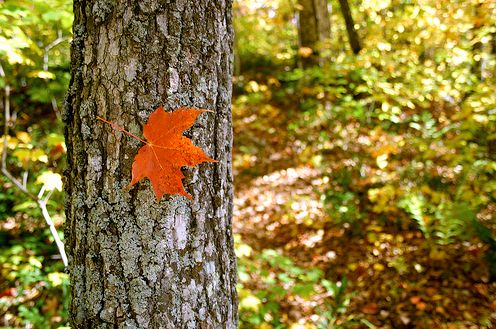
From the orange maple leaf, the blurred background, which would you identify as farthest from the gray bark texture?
the blurred background

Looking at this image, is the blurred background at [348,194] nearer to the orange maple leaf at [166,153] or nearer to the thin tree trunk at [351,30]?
the thin tree trunk at [351,30]

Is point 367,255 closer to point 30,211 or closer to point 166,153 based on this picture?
point 166,153

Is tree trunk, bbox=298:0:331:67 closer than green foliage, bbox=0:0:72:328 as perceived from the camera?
No

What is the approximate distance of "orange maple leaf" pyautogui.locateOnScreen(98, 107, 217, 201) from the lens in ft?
2.94

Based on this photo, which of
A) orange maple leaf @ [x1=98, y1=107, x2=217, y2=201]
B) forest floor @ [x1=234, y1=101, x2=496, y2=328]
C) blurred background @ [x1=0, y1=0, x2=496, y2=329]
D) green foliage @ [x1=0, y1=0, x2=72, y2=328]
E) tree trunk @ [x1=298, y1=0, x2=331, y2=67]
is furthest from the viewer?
tree trunk @ [x1=298, y1=0, x2=331, y2=67]

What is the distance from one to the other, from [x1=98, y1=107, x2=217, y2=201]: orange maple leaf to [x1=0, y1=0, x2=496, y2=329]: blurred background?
4.06ft

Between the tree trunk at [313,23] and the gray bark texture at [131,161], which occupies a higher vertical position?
the tree trunk at [313,23]

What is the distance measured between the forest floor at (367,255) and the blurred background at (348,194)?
0.04 ft

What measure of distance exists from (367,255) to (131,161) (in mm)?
3167

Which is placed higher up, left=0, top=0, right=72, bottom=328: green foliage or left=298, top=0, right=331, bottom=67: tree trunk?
left=298, top=0, right=331, bottom=67: tree trunk

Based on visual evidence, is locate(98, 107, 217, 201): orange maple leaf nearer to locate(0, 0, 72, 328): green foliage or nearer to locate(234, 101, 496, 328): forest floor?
locate(0, 0, 72, 328): green foliage

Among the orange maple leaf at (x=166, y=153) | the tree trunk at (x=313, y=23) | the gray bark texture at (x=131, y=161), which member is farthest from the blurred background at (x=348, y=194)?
the orange maple leaf at (x=166, y=153)

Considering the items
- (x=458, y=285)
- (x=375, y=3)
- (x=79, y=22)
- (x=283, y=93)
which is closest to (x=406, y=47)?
(x=375, y=3)

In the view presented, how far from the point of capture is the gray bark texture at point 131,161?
910mm
